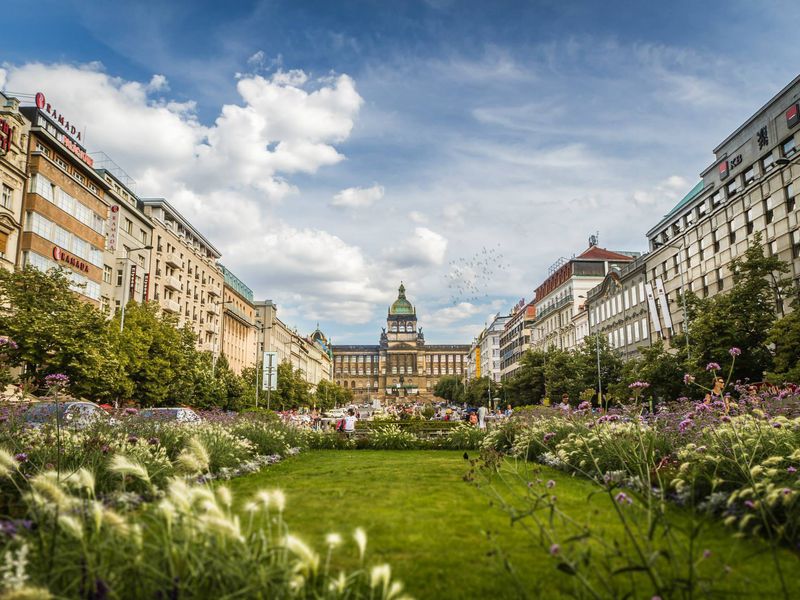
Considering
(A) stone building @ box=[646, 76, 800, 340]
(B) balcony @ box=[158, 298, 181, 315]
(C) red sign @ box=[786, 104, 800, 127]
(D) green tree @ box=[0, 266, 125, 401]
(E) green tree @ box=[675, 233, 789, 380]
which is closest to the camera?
(D) green tree @ box=[0, 266, 125, 401]

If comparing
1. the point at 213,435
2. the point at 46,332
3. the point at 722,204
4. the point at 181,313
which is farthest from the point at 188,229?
→ the point at 213,435

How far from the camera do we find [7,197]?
37.3 metres

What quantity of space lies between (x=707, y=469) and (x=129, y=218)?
56.4 m

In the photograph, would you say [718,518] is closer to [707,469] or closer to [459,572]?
[707,469]

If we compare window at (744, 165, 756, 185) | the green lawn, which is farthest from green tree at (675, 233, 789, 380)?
the green lawn

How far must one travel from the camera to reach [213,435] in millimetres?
13852

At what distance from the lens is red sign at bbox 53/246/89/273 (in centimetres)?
4078

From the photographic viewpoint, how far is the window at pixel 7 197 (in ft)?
121

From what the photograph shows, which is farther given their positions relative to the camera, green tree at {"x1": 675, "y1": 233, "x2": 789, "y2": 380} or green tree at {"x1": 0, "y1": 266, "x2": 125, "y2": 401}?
green tree at {"x1": 675, "y1": 233, "x2": 789, "y2": 380}

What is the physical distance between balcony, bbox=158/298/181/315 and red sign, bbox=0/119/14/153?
Answer: 2842 cm

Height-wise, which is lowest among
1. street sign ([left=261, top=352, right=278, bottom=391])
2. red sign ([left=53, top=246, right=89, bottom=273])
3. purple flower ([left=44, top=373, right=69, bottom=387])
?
purple flower ([left=44, top=373, right=69, bottom=387])

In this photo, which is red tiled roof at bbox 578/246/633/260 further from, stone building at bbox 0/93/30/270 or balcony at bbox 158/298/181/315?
stone building at bbox 0/93/30/270

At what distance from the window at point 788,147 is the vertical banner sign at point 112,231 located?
4617 cm

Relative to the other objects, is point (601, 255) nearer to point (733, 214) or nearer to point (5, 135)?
point (733, 214)
